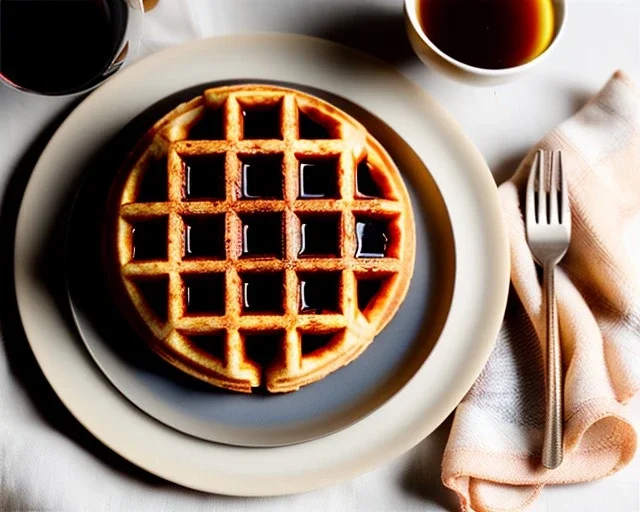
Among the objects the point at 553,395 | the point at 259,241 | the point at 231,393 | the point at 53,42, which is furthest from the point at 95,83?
the point at 553,395

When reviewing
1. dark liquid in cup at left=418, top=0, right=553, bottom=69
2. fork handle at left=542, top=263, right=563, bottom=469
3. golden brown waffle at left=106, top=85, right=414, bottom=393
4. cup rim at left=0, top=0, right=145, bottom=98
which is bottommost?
fork handle at left=542, top=263, right=563, bottom=469

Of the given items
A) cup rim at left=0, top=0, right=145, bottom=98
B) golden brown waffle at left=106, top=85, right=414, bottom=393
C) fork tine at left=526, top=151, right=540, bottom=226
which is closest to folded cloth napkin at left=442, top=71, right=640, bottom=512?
fork tine at left=526, top=151, right=540, bottom=226

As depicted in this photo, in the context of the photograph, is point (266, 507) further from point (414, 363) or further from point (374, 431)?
point (414, 363)

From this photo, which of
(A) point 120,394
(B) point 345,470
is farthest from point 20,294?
(B) point 345,470

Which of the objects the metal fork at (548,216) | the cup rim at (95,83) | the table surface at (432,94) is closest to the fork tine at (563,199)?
the metal fork at (548,216)

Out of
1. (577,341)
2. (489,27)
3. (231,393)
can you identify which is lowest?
(231,393)

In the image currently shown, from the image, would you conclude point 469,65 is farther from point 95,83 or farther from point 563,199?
point 95,83

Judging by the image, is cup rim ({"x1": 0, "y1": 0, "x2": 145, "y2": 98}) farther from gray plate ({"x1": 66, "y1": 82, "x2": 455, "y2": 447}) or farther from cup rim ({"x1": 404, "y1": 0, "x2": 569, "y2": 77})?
cup rim ({"x1": 404, "y1": 0, "x2": 569, "y2": 77})

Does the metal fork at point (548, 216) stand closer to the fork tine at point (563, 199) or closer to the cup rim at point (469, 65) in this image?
the fork tine at point (563, 199)
